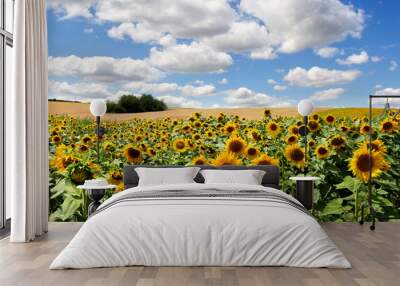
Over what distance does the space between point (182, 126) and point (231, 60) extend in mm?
1049

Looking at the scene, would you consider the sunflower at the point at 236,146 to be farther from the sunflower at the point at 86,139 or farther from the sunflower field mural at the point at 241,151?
the sunflower at the point at 86,139

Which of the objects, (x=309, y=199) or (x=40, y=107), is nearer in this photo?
(x=40, y=107)

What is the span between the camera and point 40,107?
532cm

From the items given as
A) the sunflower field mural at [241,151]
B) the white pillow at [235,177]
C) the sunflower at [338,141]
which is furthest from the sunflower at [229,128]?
the sunflower at [338,141]

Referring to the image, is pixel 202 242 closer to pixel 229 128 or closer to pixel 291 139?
pixel 229 128

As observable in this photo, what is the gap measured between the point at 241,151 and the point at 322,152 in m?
0.95

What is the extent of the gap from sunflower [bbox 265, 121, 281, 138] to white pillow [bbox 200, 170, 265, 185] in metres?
0.84

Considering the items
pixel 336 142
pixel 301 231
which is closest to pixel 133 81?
pixel 336 142

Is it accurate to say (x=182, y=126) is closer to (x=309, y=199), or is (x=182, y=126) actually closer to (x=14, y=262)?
(x=309, y=199)

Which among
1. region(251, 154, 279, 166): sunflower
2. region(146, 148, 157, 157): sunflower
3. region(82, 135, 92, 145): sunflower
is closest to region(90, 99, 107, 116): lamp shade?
region(82, 135, 92, 145): sunflower

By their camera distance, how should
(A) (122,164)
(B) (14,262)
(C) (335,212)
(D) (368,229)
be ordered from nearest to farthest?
(B) (14,262) → (D) (368,229) → (C) (335,212) → (A) (122,164)

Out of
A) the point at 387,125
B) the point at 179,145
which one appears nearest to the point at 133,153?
the point at 179,145

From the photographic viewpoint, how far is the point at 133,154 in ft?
21.4

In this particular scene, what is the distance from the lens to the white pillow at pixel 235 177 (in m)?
5.80
